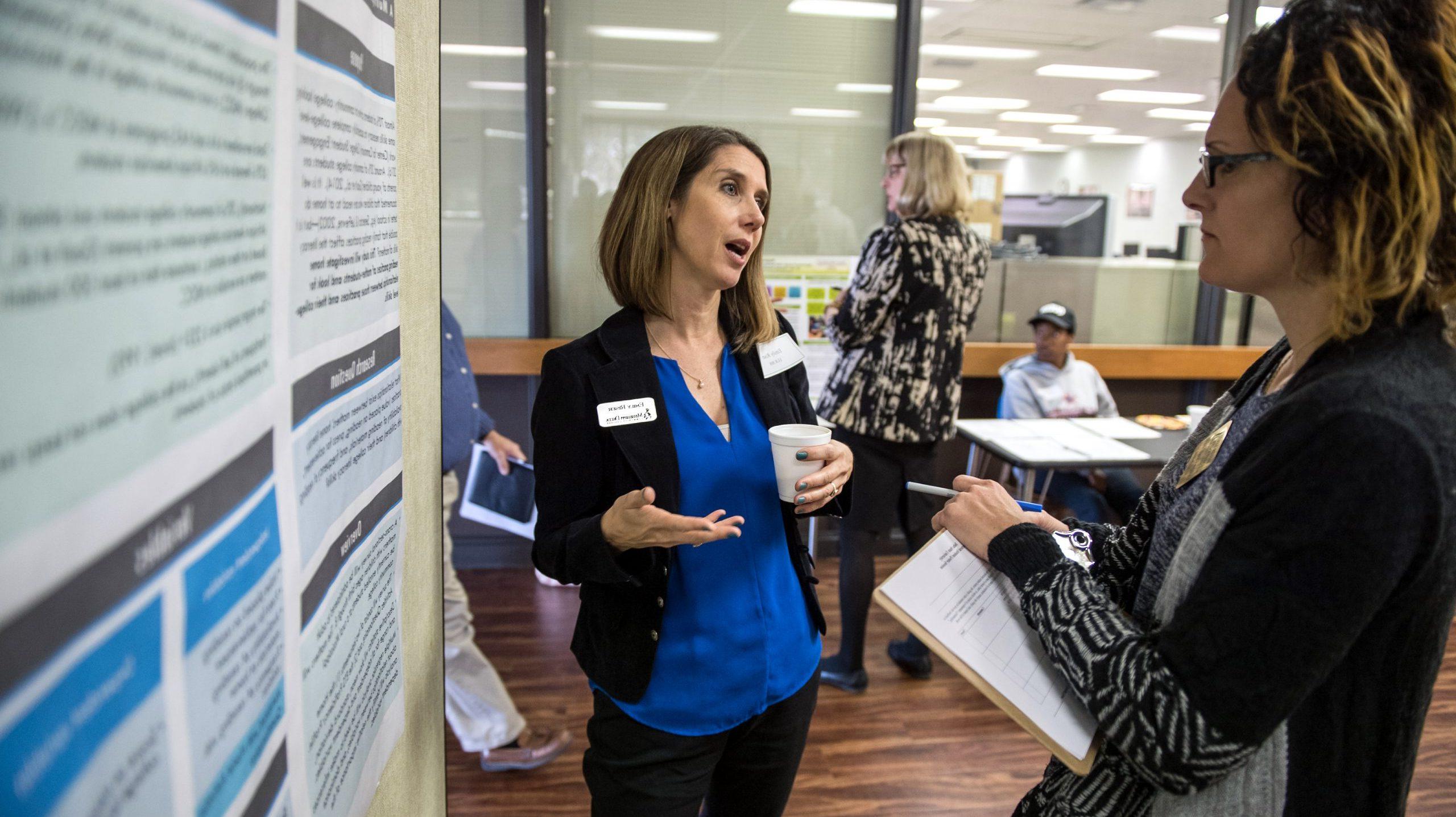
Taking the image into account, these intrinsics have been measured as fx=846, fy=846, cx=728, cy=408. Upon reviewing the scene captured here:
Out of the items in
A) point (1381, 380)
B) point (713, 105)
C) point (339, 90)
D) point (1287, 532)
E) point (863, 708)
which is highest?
point (713, 105)

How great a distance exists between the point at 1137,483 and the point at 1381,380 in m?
3.36

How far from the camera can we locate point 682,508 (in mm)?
1274

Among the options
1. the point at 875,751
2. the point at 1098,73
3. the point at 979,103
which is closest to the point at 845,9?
the point at 1098,73

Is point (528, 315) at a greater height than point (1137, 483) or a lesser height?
greater

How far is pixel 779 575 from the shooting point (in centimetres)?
136

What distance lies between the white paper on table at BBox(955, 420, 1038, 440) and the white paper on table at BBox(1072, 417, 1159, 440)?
11.3 inches

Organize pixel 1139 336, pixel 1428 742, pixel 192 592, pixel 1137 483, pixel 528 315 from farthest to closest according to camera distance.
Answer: pixel 1139 336 → pixel 528 315 → pixel 1137 483 → pixel 1428 742 → pixel 192 592

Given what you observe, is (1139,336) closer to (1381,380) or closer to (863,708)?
(863,708)

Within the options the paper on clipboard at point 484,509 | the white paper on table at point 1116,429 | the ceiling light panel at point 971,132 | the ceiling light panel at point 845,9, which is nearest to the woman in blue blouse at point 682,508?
the paper on clipboard at point 484,509

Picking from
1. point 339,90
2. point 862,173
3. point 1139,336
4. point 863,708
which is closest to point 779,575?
point 339,90

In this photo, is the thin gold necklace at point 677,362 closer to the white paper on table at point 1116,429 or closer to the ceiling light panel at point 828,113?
the white paper on table at point 1116,429

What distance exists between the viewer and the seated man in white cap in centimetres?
378

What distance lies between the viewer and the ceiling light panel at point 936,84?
167 inches

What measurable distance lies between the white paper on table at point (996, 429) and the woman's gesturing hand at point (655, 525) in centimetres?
242
